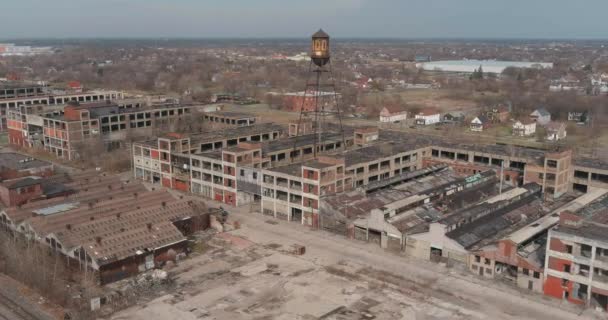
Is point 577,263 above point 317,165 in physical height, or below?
below

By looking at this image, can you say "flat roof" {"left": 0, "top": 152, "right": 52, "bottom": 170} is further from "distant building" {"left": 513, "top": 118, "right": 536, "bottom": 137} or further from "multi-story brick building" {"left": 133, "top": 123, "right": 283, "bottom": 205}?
"distant building" {"left": 513, "top": 118, "right": 536, "bottom": 137}

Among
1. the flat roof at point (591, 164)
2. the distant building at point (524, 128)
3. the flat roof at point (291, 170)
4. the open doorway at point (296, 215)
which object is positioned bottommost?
the open doorway at point (296, 215)

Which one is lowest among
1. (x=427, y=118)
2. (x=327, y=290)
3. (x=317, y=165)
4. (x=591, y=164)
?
(x=327, y=290)

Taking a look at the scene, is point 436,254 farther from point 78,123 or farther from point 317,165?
point 78,123

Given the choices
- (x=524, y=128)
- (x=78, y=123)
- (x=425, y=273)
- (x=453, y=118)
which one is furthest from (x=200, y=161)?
(x=453, y=118)

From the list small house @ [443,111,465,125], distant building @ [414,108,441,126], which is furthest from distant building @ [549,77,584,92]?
distant building @ [414,108,441,126]

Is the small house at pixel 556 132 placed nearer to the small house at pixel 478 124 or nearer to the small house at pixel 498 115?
the small house at pixel 478 124

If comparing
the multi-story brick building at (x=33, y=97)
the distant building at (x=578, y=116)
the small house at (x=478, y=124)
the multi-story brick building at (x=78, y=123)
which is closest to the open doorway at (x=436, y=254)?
the multi-story brick building at (x=78, y=123)
